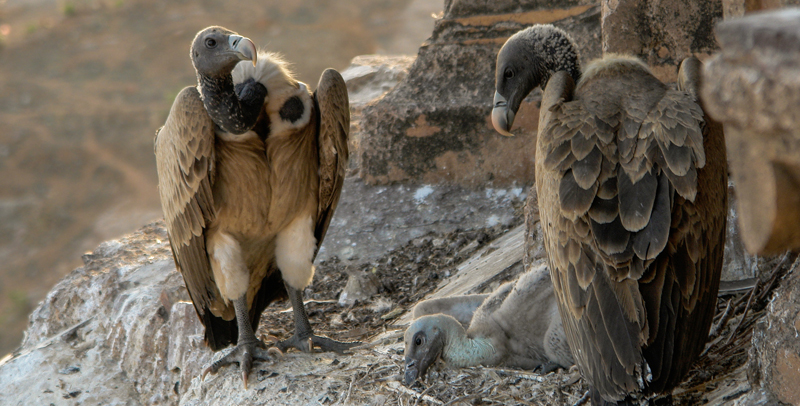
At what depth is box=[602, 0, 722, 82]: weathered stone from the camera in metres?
3.90

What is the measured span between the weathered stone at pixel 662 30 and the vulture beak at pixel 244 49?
6.44 ft

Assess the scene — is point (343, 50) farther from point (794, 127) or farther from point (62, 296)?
point (794, 127)

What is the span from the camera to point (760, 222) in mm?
1132

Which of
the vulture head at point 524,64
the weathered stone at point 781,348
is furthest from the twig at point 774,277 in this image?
the vulture head at point 524,64

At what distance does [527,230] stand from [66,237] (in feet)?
48.1

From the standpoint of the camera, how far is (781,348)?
2.16m

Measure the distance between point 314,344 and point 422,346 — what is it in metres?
1.00

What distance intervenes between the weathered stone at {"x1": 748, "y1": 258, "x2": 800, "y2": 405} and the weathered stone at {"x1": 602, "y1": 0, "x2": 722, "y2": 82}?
195cm

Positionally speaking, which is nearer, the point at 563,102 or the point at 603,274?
the point at 603,274

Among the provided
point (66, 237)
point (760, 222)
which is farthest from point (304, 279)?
point (66, 237)

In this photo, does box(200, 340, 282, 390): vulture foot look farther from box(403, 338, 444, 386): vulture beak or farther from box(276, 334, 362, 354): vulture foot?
box(403, 338, 444, 386): vulture beak

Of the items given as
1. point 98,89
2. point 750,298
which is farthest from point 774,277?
point 98,89

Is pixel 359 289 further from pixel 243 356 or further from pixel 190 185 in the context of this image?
pixel 190 185

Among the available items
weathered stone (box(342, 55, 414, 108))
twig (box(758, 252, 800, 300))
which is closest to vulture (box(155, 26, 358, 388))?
twig (box(758, 252, 800, 300))
